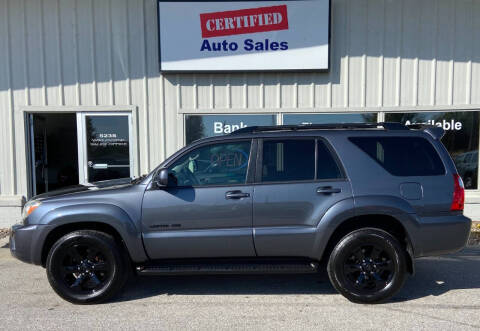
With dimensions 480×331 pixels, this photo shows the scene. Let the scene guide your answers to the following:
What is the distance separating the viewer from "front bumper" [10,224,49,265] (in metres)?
3.66

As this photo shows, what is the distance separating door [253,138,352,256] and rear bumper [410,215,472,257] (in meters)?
0.87

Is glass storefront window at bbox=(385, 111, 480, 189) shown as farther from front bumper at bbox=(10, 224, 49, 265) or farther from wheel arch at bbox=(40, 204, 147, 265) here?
front bumper at bbox=(10, 224, 49, 265)

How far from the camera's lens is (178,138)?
730 cm

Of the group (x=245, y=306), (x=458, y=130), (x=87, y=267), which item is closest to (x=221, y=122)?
(x=87, y=267)

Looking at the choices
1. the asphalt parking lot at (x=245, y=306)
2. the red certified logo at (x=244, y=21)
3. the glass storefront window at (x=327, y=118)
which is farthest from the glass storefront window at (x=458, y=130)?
the asphalt parking lot at (x=245, y=306)

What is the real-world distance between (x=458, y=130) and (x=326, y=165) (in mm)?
5160

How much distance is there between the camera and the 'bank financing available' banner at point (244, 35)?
6.97 m

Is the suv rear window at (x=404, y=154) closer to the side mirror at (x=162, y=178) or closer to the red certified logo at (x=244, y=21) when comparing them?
the side mirror at (x=162, y=178)

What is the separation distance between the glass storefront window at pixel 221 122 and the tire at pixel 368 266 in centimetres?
407

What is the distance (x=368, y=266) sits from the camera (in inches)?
146

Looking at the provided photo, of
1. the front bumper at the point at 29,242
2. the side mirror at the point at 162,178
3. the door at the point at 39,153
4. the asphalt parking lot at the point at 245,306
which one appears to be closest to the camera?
the asphalt parking lot at the point at 245,306

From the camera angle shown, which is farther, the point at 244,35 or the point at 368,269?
the point at 244,35

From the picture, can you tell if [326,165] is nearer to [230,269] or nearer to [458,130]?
[230,269]

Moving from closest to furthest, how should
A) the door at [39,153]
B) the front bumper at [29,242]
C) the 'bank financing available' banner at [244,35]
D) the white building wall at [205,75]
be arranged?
1. the front bumper at [29,242]
2. the 'bank financing available' banner at [244,35]
3. the white building wall at [205,75]
4. the door at [39,153]
